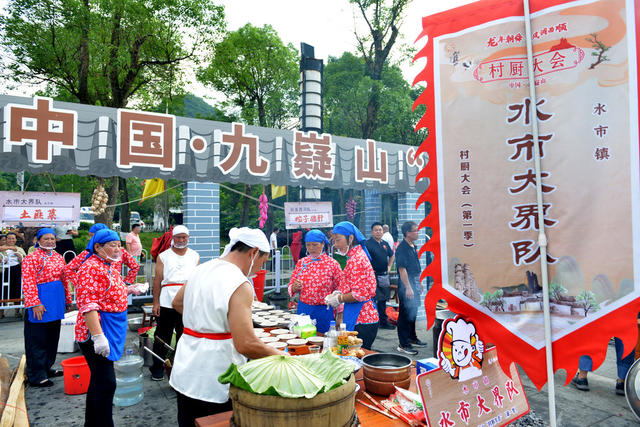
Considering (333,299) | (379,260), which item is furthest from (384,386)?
(379,260)

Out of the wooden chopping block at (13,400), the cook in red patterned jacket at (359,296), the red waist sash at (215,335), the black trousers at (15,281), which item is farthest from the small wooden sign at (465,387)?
the black trousers at (15,281)

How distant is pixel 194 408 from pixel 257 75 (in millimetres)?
20594

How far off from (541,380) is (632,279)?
54 centimetres

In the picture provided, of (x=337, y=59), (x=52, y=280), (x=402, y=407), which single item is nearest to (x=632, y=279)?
(x=402, y=407)

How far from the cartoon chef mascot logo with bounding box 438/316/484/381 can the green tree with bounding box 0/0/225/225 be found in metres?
13.0

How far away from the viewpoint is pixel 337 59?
78.3 ft

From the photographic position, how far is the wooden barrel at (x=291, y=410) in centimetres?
145

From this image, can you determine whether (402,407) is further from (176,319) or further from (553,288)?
(176,319)

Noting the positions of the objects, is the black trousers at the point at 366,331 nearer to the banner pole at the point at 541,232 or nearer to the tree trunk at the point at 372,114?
the banner pole at the point at 541,232

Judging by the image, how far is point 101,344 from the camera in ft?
10.3

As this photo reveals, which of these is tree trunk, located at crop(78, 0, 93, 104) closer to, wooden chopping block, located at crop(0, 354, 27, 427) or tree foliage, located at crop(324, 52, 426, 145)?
tree foliage, located at crop(324, 52, 426, 145)

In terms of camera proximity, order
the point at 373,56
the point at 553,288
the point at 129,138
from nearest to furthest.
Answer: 1. the point at 553,288
2. the point at 129,138
3. the point at 373,56

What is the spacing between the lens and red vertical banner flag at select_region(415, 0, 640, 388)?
1.50 meters

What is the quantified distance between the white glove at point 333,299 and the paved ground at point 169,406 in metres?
1.97
